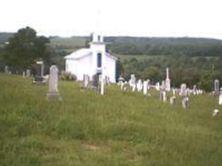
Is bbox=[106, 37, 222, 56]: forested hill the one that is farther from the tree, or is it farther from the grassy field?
the grassy field

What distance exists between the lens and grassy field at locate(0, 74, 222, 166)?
9.65 meters

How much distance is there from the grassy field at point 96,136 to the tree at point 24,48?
39143 millimetres

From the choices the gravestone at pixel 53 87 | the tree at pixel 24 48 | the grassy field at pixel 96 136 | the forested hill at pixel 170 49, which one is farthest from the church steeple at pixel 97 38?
the forested hill at pixel 170 49

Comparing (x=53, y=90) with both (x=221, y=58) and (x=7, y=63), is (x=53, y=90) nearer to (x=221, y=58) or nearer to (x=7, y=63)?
(x=7, y=63)

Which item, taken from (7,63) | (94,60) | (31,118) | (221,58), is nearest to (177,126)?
(31,118)

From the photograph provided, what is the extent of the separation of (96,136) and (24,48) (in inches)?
1742

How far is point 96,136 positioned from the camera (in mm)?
11438

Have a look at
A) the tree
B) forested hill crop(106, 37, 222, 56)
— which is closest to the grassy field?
the tree

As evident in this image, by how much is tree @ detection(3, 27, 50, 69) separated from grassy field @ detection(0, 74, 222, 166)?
128ft

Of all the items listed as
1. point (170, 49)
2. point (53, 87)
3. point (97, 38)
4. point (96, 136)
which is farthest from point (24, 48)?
point (96, 136)

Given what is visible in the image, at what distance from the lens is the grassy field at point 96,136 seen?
380 inches

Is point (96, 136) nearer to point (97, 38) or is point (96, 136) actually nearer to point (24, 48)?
point (97, 38)

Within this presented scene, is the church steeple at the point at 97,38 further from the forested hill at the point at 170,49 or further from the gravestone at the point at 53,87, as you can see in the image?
the forested hill at the point at 170,49

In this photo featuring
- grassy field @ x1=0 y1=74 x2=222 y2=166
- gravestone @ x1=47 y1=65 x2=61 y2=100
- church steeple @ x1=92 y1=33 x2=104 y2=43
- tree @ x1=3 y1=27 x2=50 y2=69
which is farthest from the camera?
tree @ x1=3 y1=27 x2=50 y2=69
